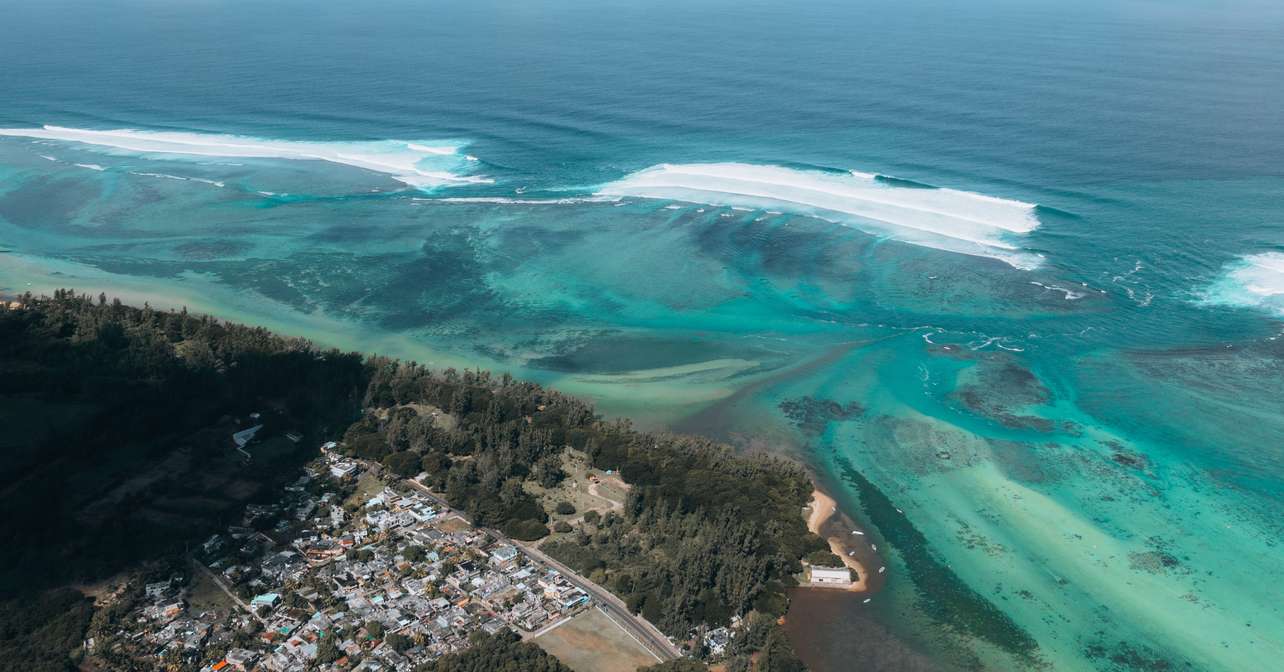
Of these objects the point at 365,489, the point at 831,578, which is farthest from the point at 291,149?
the point at 831,578

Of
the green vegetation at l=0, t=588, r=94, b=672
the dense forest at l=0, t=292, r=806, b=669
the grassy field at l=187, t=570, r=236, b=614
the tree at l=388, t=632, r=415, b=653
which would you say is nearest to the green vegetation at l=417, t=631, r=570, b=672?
the tree at l=388, t=632, r=415, b=653

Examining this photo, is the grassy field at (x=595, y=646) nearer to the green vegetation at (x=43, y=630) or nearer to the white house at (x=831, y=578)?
the white house at (x=831, y=578)

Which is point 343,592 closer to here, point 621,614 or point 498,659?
point 498,659

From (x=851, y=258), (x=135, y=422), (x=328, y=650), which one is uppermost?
(x=851, y=258)

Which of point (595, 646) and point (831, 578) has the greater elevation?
point (831, 578)

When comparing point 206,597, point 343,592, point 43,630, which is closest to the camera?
Answer: point 43,630

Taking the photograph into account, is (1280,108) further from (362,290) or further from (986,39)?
(362,290)
